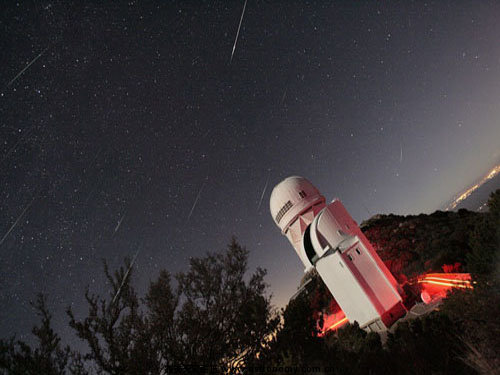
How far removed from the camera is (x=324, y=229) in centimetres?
1781

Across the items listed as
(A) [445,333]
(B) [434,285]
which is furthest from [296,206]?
(A) [445,333]

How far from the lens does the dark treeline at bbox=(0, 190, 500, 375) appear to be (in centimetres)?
711

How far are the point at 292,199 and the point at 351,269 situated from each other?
7981mm

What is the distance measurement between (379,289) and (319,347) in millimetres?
7518

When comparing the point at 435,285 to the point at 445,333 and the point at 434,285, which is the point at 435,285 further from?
the point at 445,333

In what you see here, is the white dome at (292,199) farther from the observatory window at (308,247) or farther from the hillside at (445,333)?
the hillside at (445,333)

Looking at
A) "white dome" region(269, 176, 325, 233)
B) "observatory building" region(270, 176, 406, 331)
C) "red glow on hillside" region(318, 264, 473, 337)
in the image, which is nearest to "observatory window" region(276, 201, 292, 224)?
"white dome" region(269, 176, 325, 233)

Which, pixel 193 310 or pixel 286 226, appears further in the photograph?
pixel 286 226

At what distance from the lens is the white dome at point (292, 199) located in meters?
22.1

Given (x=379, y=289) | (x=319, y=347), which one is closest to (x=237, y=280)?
(x=319, y=347)

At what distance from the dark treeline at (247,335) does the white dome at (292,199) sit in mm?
10589

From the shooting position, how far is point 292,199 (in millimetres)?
22562

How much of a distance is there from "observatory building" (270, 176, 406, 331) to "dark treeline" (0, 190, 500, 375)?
3384mm

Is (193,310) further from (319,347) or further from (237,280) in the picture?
(319,347)
